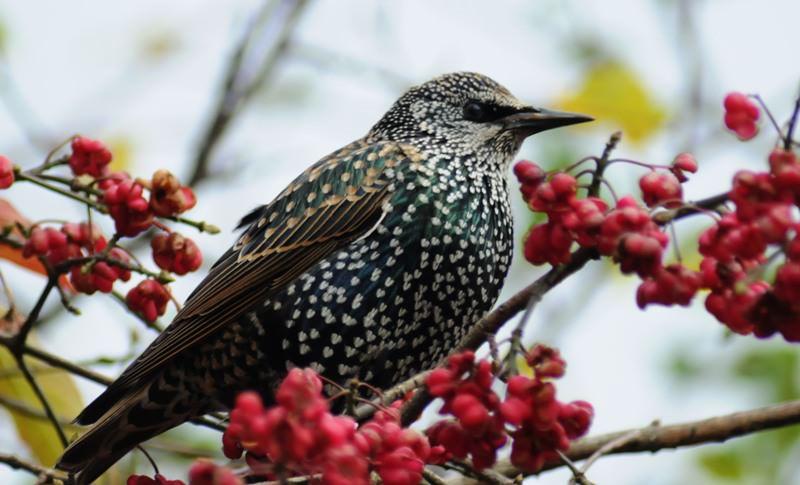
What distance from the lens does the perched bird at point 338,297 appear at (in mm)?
3840

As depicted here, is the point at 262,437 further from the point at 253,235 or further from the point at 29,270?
the point at 253,235

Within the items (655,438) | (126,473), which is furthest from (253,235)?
(655,438)

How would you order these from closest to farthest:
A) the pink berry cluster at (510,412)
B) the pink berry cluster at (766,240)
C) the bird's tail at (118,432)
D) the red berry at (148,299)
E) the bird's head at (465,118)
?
Answer: the pink berry cluster at (766,240)
the pink berry cluster at (510,412)
the red berry at (148,299)
the bird's tail at (118,432)
the bird's head at (465,118)

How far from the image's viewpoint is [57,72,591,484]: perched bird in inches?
151

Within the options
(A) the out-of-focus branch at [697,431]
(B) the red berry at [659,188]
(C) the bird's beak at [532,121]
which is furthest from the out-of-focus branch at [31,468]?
(C) the bird's beak at [532,121]

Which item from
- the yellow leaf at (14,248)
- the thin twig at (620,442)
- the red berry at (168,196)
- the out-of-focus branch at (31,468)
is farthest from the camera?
the yellow leaf at (14,248)

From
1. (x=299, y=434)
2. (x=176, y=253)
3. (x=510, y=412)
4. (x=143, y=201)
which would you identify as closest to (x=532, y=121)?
(x=176, y=253)

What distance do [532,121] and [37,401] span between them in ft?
6.03

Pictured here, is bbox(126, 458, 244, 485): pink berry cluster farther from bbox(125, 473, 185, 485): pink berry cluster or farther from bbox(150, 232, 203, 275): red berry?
bbox(150, 232, 203, 275): red berry

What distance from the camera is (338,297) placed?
3.87m

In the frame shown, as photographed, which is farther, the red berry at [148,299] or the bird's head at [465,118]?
the bird's head at [465,118]

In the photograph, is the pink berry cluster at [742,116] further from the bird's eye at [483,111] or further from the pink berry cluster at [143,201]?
the bird's eye at [483,111]

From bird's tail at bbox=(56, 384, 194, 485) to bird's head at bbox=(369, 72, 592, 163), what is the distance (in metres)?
1.23

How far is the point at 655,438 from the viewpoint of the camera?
10.0ft
